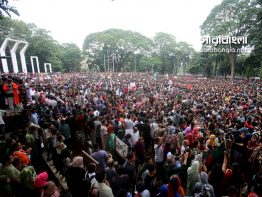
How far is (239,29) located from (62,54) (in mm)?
43354

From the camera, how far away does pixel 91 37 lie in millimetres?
65188

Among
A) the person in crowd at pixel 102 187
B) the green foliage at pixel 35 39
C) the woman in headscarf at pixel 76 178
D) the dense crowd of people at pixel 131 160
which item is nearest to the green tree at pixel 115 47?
the green foliage at pixel 35 39

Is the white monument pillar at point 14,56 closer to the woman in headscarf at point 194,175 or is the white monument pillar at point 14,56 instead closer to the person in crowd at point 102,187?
the person in crowd at point 102,187

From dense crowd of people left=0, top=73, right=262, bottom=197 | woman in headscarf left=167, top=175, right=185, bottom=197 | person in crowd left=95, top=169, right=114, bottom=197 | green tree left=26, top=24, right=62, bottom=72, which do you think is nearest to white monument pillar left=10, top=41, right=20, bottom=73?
green tree left=26, top=24, right=62, bottom=72

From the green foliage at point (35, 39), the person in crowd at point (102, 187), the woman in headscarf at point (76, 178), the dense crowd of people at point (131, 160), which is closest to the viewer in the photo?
the person in crowd at point (102, 187)

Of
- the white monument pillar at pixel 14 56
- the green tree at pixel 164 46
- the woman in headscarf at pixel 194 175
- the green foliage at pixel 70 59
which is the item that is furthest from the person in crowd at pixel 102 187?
the green tree at pixel 164 46

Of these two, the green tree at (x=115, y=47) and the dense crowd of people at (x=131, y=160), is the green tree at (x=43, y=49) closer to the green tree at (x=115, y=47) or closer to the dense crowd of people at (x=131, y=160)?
the green tree at (x=115, y=47)

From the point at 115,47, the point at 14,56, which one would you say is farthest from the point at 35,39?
the point at 115,47

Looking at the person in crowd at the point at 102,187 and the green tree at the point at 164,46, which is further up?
the green tree at the point at 164,46

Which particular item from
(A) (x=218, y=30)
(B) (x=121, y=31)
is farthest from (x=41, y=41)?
(A) (x=218, y=30)

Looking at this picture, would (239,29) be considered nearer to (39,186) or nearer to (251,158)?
(251,158)

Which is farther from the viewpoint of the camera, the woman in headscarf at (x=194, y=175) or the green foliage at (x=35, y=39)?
the green foliage at (x=35, y=39)

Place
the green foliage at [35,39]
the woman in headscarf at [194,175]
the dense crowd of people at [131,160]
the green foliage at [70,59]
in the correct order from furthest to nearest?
the green foliage at [70,59] < the green foliage at [35,39] < the woman in headscarf at [194,175] < the dense crowd of people at [131,160]

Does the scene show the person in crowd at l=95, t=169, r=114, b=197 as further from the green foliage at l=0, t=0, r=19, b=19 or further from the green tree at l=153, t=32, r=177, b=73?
the green tree at l=153, t=32, r=177, b=73
